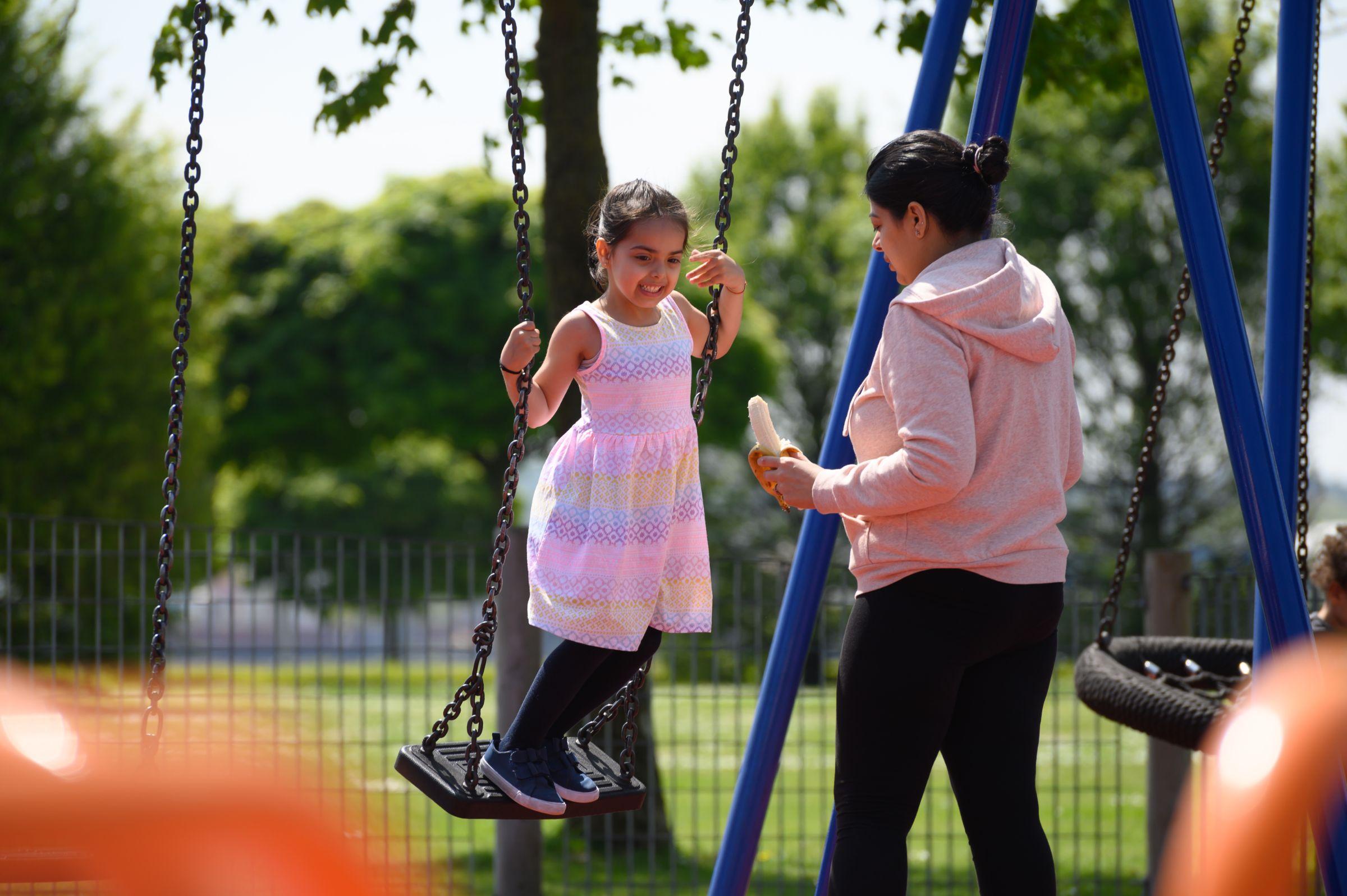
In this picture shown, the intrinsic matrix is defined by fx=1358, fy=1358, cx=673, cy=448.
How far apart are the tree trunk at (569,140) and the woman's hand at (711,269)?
9.73ft

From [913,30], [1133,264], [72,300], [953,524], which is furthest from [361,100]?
[1133,264]

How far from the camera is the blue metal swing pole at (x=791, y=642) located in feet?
10.5

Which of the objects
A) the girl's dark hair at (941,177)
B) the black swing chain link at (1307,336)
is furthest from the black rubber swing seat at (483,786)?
the black swing chain link at (1307,336)

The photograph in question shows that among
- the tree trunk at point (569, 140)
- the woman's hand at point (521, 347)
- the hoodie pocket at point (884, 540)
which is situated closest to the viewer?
the hoodie pocket at point (884, 540)

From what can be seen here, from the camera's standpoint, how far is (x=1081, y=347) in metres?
21.8

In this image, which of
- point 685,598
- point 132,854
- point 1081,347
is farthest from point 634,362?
point 1081,347

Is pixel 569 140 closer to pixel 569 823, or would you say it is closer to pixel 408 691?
pixel 408 691

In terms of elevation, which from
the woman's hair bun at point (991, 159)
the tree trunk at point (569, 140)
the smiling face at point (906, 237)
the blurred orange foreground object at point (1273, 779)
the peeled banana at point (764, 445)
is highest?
the tree trunk at point (569, 140)

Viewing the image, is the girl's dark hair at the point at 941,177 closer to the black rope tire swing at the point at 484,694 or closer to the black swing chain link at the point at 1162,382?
the black rope tire swing at the point at 484,694

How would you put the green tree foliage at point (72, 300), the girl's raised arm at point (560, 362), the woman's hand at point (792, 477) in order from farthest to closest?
the green tree foliage at point (72, 300)
the girl's raised arm at point (560, 362)
the woman's hand at point (792, 477)

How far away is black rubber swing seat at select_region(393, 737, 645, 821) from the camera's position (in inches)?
103

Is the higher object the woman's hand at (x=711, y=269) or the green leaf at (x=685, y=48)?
the green leaf at (x=685, y=48)

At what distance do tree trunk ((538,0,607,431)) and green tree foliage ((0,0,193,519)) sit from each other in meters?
11.2

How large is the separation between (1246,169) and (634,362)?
20.4 m
